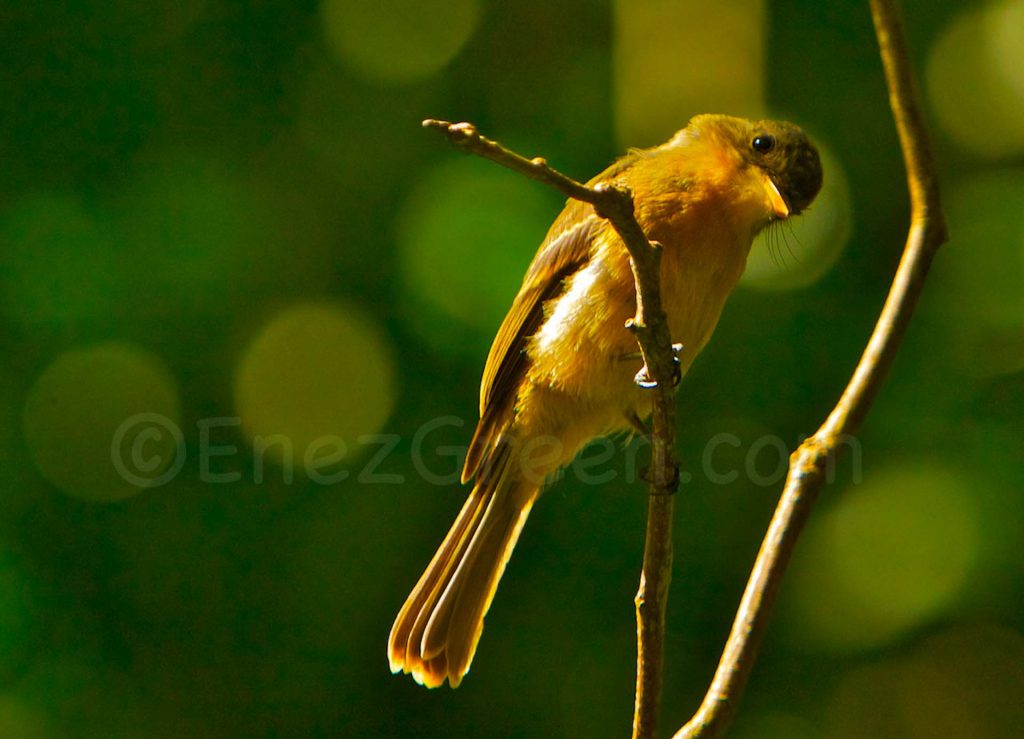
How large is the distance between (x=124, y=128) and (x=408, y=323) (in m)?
1.08

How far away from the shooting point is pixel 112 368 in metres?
3.68

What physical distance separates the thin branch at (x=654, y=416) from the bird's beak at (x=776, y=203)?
42.8 inches

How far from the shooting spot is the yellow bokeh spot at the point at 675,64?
3879mm

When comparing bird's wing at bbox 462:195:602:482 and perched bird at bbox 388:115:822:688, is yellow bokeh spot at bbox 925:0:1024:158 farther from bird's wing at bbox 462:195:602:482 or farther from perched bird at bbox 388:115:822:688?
bird's wing at bbox 462:195:602:482

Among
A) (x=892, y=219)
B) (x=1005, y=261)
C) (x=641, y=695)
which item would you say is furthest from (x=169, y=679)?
(x=1005, y=261)

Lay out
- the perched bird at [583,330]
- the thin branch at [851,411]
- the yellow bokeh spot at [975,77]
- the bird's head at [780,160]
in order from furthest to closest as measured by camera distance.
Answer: the yellow bokeh spot at [975,77] → the bird's head at [780,160] → the perched bird at [583,330] → the thin branch at [851,411]

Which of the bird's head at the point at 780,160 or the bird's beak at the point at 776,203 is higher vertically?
the bird's head at the point at 780,160

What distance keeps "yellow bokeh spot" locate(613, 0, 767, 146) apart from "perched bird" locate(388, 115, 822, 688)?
43 centimetres

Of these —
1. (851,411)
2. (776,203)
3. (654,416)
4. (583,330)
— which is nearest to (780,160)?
(776,203)

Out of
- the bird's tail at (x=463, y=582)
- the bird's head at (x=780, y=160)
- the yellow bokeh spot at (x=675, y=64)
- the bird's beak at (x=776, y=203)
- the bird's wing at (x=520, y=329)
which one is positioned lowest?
the bird's tail at (x=463, y=582)

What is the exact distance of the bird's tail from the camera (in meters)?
3.15

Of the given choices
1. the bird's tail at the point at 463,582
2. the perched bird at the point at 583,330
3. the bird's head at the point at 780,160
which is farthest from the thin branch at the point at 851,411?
the bird's tail at the point at 463,582

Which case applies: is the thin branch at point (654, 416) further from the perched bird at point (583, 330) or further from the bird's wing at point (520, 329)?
the bird's wing at point (520, 329)

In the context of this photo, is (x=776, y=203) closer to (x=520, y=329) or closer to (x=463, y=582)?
(x=520, y=329)
